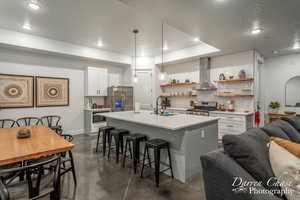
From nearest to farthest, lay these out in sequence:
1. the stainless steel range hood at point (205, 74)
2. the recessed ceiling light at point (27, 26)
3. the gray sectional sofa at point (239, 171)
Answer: the gray sectional sofa at point (239, 171) → the recessed ceiling light at point (27, 26) → the stainless steel range hood at point (205, 74)

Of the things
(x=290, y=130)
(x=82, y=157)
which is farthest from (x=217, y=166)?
(x=82, y=157)

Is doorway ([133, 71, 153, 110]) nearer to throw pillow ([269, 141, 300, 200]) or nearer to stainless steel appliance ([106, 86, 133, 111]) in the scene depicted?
stainless steel appliance ([106, 86, 133, 111])

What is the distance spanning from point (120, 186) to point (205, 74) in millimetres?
4700

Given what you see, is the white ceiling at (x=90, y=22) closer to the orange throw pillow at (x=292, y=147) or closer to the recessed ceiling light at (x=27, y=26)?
the recessed ceiling light at (x=27, y=26)

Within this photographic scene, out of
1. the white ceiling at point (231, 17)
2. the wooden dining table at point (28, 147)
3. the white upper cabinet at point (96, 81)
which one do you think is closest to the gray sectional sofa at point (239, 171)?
the wooden dining table at point (28, 147)

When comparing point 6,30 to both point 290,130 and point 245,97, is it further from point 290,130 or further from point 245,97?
point 245,97

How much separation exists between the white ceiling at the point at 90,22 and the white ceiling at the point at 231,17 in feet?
2.33

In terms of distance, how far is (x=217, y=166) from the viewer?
1146 mm

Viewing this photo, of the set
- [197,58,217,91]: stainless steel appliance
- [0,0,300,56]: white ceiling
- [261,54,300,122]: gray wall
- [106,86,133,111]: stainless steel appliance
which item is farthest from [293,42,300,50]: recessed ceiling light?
[106,86,133,111]: stainless steel appliance

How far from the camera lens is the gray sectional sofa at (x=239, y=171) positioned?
105 cm

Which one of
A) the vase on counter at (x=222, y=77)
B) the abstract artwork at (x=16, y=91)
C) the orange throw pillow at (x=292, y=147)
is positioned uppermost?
the vase on counter at (x=222, y=77)

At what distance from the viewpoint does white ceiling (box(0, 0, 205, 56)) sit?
2.99 meters

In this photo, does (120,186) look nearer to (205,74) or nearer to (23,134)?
(23,134)

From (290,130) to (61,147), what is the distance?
2.87 metres
